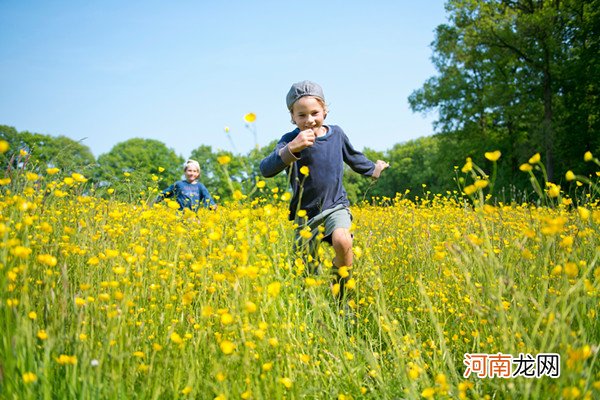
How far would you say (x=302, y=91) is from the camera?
133 inches

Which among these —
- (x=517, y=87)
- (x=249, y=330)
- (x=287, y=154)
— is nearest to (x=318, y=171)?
(x=287, y=154)

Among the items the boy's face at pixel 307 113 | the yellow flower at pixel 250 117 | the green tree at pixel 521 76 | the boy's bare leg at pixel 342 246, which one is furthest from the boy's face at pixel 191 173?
the green tree at pixel 521 76

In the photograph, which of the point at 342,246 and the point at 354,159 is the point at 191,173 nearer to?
the point at 354,159

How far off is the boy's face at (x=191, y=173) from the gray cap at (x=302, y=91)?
495 cm

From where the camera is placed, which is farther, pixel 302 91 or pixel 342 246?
pixel 302 91

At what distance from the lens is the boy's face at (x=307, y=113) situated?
336cm

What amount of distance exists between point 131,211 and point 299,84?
184 centimetres

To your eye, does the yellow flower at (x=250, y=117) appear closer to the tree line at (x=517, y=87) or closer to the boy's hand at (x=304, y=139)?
the boy's hand at (x=304, y=139)

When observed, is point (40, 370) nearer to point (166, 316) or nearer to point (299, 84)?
point (166, 316)

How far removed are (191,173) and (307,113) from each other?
5.16m

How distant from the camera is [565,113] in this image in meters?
21.1

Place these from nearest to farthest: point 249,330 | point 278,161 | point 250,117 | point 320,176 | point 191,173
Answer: point 249,330 < point 250,117 < point 278,161 < point 320,176 < point 191,173

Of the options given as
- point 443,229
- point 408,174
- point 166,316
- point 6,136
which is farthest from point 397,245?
point 408,174

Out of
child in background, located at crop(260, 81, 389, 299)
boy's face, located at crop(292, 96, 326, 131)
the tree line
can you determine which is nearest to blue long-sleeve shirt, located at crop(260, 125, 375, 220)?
child in background, located at crop(260, 81, 389, 299)
